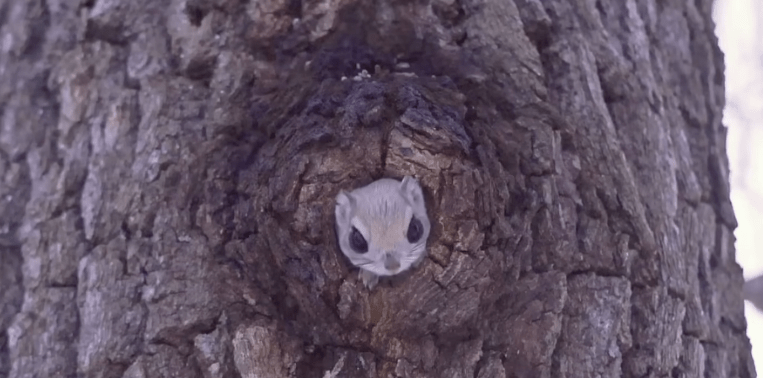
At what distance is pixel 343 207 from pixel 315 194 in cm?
29

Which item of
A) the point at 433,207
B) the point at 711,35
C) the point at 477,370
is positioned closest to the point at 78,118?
the point at 433,207

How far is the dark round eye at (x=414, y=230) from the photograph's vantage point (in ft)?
7.64

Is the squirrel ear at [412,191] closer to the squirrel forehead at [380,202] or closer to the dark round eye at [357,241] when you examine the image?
the squirrel forehead at [380,202]

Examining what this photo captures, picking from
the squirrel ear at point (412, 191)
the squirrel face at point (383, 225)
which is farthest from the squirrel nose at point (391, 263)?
the squirrel ear at point (412, 191)

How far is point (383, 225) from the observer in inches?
95.1

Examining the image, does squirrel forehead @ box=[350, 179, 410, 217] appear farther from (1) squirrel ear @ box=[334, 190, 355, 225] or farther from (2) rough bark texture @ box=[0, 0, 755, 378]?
(2) rough bark texture @ box=[0, 0, 755, 378]

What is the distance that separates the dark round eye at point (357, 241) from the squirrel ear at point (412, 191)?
0.22 m

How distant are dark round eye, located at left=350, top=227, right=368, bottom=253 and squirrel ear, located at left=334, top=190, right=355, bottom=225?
0.23 feet

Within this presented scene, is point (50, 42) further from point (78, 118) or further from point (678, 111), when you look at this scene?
point (678, 111)

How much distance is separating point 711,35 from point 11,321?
6.65 feet

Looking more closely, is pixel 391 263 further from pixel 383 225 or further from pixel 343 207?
pixel 383 225

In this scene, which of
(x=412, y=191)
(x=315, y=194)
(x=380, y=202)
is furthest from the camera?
(x=380, y=202)

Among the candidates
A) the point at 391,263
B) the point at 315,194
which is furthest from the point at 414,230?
the point at 315,194

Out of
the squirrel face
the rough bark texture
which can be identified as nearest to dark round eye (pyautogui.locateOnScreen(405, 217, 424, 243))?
the squirrel face
